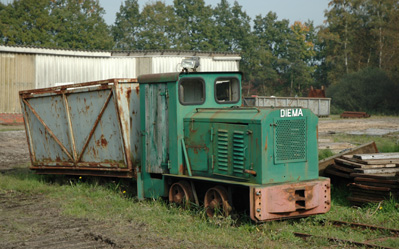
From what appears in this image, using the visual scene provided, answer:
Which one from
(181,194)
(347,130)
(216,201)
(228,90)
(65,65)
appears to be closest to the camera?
(216,201)

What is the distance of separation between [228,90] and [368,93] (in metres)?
39.2

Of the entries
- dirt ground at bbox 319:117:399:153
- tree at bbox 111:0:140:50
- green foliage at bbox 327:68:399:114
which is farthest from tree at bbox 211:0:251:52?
dirt ground at bbox 319:117:399:153

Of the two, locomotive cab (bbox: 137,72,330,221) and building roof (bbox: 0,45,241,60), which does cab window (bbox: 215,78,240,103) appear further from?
building roof (bbox: 0,45,241,60)

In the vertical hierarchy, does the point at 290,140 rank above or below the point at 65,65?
below

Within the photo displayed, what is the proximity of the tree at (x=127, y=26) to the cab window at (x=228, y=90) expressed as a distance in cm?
5171

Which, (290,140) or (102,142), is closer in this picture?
(290,140)

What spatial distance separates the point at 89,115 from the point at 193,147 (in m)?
3.34

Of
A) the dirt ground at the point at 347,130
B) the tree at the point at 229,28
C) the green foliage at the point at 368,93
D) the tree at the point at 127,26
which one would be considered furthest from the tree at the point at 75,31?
the dirt ground at the point at 347,130

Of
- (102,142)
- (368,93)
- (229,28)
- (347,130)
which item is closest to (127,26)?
(229,28)

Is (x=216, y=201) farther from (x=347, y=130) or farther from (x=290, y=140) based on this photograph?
(x=347, y=130)

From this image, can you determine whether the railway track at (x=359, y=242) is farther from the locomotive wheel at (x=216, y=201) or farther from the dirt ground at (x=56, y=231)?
the dirt ground at (x=56, y=231)

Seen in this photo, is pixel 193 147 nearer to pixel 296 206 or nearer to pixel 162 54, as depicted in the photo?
pixel 296 206

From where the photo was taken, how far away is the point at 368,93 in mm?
45375

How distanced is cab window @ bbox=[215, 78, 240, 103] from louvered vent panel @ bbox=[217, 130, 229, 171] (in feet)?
3.84
